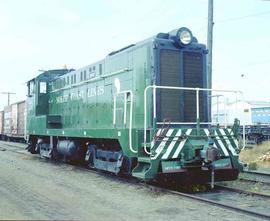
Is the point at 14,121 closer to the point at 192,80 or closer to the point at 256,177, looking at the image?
the point at 256,177

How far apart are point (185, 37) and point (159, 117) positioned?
2041mm

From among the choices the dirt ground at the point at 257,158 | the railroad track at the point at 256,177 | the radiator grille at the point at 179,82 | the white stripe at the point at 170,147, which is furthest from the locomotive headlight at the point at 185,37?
the dirt ground at the point at 257,158

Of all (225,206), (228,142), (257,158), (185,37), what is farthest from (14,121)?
(225,206)

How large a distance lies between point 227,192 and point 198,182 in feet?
3.41

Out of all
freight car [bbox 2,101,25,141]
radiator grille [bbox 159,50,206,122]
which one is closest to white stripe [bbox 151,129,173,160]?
radiator grille [bbox 159,50,206,122]

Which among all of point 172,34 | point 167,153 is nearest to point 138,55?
point 172,34

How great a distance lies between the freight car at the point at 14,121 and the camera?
109ft

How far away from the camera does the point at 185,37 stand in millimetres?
10180

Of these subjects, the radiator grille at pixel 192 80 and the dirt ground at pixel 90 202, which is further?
the radiator grille at pixel 192 80

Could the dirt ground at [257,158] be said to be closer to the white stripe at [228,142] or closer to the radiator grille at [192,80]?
the white stripe at [228,142]

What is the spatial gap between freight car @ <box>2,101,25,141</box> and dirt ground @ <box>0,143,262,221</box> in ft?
72.6

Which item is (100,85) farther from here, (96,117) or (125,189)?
(125,189)

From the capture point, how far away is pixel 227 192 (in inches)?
373

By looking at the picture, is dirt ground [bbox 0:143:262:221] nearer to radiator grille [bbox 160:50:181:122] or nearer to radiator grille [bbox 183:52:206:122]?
radiator grille [bbox 160:50:181:122]
